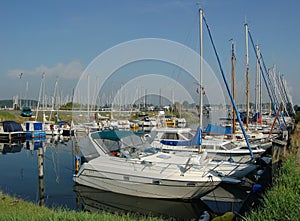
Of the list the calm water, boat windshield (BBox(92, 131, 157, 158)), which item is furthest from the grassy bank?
boat windshield (BBox(92, 131, 157, 158))

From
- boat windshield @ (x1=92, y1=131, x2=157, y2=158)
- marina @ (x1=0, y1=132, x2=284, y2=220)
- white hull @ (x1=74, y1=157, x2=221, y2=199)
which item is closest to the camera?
marina @ (x1=0, y1=132, x2=284, y2=220)

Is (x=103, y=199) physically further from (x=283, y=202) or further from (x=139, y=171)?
(x=283, y=202)

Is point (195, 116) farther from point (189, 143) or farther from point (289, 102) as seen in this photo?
point (289, 102)

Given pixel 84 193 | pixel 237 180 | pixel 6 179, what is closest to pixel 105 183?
pixel 84 193

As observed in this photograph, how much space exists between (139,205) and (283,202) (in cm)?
955

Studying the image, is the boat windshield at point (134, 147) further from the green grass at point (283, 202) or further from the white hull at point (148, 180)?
the green grass at point (283, 202)

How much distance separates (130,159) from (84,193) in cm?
327

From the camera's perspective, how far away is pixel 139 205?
1510 centimetres

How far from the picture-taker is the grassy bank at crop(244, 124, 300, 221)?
20.0 ft

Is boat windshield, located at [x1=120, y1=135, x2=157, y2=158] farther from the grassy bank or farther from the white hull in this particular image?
the grassy bank

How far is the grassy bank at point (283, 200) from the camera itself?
20.0 feet

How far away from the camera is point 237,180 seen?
16047mm

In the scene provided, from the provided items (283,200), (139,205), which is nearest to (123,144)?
(139,205)

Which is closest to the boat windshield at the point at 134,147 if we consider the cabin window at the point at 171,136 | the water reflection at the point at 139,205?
the water reflection at the point at 139,205
